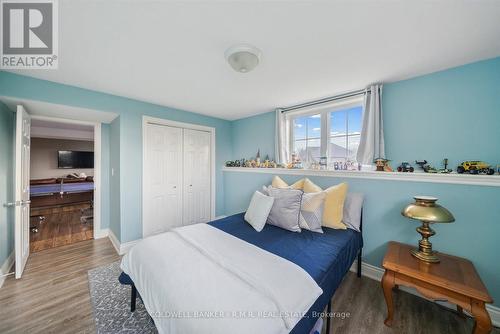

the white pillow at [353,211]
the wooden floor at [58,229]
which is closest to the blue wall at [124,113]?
the wooden floor at [58,229]

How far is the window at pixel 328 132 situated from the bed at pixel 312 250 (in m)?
1.18

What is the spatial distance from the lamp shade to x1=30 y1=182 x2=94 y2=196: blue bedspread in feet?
A: 22.0

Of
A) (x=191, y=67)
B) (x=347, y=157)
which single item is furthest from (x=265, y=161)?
(x=191, y=67)

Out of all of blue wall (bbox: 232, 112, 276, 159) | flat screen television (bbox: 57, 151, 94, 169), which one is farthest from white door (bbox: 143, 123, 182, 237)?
flat screen television (bbox: 57, 151, 94, 169)

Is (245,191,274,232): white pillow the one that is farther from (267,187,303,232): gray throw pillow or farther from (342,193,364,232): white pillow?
(342,193,364,232): white pillow

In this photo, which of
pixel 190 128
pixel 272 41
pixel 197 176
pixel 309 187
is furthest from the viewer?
pixel 197 176

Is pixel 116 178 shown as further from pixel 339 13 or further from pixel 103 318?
pixel 339 13

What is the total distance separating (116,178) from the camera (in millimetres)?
2932

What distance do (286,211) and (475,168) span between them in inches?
68.5

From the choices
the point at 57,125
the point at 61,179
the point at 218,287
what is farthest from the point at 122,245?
the point at 57,125

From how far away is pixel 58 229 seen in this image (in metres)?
3.63

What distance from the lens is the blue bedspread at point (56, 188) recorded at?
4.60 m

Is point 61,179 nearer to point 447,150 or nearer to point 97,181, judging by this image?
point 97,181

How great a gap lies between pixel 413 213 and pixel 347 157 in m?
1.16
